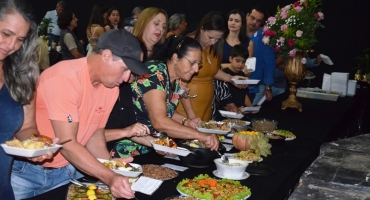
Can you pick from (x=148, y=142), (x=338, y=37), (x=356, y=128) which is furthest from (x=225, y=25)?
(x=338, y=37)

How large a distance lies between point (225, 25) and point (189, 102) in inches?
21.5

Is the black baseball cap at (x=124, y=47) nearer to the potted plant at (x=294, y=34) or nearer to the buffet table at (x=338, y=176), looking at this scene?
the buffet table at (x=338, y=176)

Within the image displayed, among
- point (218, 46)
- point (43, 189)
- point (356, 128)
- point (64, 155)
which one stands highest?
point (218, 46)

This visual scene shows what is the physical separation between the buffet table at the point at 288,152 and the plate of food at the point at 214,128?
0.92 ft

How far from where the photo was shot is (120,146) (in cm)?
228

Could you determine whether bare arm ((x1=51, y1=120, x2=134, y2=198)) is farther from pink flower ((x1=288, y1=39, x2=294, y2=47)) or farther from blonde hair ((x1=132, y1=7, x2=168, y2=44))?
pink flower ((x1=288, y1=39, x2=294, y2=47))

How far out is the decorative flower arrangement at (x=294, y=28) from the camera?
12.8ft

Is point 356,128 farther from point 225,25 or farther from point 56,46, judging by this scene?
point 56,46

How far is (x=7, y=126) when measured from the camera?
1648mm

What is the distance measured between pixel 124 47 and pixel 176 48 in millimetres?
765

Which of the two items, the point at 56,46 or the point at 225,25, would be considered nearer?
the point at 225,25

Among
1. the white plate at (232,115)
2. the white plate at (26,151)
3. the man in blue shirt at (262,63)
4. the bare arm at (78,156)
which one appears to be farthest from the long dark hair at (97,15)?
the white plate at (26,151)

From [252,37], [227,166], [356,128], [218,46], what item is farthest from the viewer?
[356,128]

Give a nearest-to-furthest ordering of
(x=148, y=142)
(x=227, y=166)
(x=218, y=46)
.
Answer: (x=227, y=166), (x=148, y=142), (x=218, y=46)
